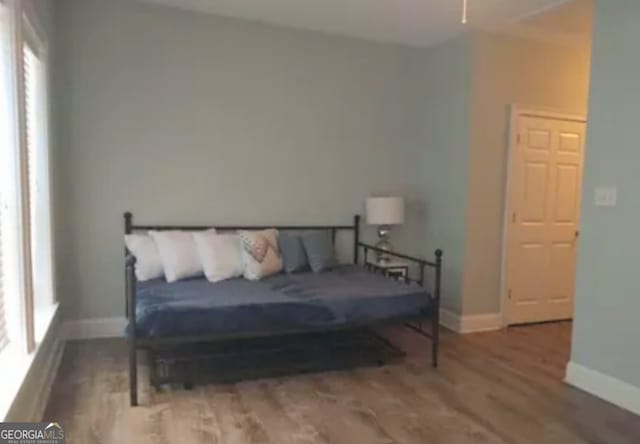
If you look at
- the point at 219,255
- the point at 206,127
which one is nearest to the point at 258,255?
the point at 219,255

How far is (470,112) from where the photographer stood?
4.27 meters

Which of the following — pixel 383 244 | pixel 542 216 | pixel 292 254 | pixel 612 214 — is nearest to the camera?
pixel 612 214

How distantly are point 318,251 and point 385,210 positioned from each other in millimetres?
756

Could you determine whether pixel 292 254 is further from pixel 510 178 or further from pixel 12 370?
pixel 12 370

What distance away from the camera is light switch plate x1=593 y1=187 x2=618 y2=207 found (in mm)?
3025

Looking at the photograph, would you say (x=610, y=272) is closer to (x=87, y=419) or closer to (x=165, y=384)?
(x=165, y=384)

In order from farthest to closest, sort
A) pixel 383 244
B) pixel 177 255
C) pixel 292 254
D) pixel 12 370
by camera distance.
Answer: pixel 383 244 < pixel 292 254 < pixel 177 255 < pixel 12 370

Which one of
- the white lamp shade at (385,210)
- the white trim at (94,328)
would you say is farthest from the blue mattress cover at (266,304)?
the white lamp shade at (385,210)

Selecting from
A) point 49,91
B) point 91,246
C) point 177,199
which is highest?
point 49,91

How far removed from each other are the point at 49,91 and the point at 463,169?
3344mm

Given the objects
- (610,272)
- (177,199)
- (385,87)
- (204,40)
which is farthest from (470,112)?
(177,199)

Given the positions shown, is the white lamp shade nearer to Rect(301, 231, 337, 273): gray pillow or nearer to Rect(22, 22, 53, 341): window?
Rect(301, 231, 337, 273): gray pillow

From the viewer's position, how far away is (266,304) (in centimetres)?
313

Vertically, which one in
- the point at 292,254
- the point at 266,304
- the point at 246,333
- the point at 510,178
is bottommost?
the point at 246,333
